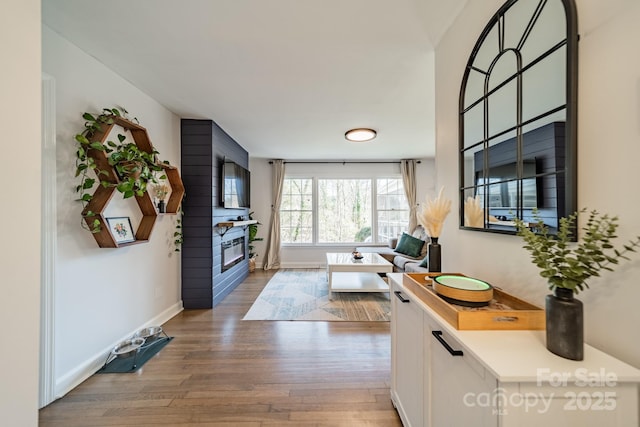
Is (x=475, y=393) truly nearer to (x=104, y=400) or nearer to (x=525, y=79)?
(x=525, y=79)

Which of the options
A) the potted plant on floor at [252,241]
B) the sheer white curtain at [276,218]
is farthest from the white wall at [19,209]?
the sheer white curtain at [276,218]

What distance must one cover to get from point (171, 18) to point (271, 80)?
0.86 m

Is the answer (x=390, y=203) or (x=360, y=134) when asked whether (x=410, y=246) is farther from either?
(x=360, y=134)

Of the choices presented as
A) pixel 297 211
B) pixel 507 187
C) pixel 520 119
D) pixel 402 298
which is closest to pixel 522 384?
pixel 402 298

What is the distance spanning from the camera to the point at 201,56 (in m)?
1.89

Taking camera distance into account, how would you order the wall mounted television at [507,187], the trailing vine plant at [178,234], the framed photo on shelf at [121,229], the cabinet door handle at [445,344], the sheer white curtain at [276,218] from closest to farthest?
the cabinet door handle at [445,344] → the wall mounted television at [507,187] → the framed photo on shelf at [121,229] → the trailing vine plant at [178,234] → the sheer white curtain at [276,218]

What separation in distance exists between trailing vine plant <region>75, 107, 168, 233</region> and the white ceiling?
552 mm

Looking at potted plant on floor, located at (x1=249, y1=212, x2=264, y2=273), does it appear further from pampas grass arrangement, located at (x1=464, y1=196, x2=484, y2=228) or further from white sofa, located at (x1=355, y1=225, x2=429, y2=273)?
pampas grass arrangement, located at (x1=464, y1=196, x2=484, y2=228)

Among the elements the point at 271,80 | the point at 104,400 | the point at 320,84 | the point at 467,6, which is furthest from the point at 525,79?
the point at 104,400

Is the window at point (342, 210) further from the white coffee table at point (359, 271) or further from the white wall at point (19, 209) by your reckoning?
the white wall at point (19, 209)

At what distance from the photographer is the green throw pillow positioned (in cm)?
420

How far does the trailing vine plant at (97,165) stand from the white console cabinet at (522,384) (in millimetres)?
2333

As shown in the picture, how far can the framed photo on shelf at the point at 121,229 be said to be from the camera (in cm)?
201

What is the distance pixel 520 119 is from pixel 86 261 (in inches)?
114
